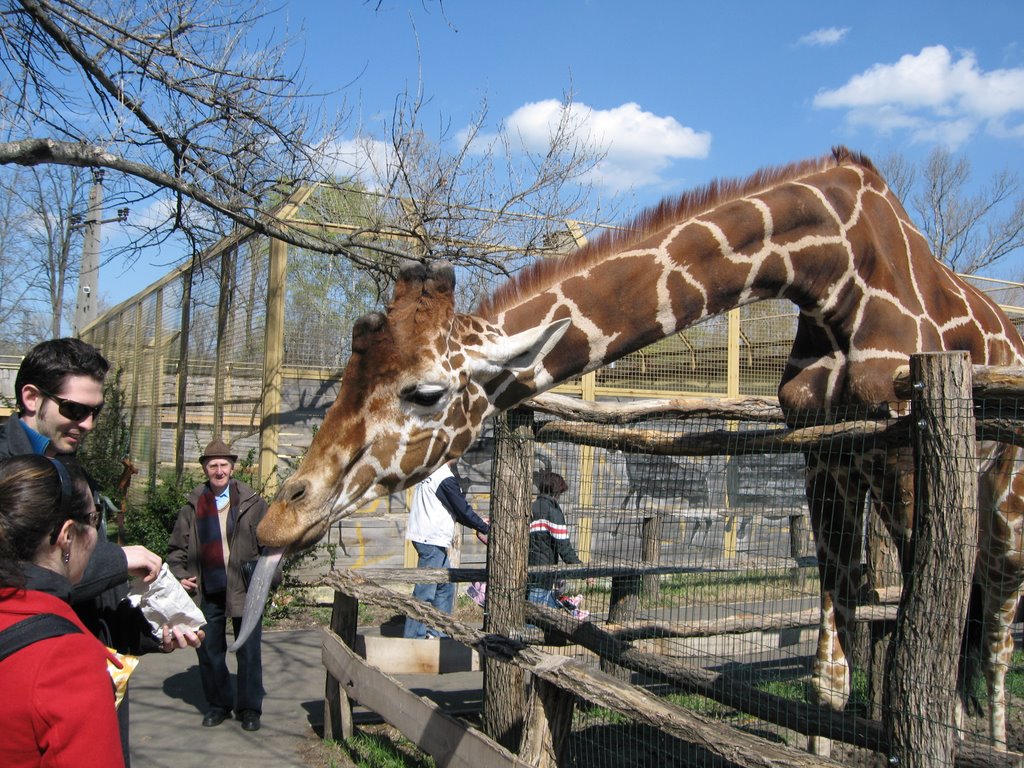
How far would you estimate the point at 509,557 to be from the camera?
4.27m

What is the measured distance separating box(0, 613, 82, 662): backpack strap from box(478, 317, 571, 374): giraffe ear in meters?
1.67

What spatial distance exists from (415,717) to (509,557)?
1061 millimetres

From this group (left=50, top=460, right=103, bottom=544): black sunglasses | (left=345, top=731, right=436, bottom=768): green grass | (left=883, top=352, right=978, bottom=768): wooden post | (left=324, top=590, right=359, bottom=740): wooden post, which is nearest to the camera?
(left=50, top=460, right=103, bottom=544): black sunglasses

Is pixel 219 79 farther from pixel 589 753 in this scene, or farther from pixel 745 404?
pixel 589 753

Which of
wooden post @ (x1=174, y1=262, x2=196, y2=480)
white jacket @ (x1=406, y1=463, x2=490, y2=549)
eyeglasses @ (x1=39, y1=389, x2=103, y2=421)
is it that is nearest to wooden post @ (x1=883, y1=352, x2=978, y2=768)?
eyeglasses @ (x1=39, y1=389, x2=103, y2=421)

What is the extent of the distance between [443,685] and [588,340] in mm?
4591

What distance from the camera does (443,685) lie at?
22.4 ft

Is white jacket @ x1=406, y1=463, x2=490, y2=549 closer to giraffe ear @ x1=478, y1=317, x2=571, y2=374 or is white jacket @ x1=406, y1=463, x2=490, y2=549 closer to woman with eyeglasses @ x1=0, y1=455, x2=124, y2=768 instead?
giraffe ear @ x1=478, y1=317, x2=571, y2=374

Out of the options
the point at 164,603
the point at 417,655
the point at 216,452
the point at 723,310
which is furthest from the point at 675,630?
the point at 216,452

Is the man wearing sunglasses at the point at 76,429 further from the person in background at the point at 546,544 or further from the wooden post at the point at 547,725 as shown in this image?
the person in background at the point at 546,544

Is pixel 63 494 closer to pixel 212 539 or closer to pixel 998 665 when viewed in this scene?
pixel 212 539

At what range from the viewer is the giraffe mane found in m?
3.46

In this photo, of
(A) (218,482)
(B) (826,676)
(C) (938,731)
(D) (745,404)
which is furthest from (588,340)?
(A) (218,482)

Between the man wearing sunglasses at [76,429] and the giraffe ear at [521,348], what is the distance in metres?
1.33
